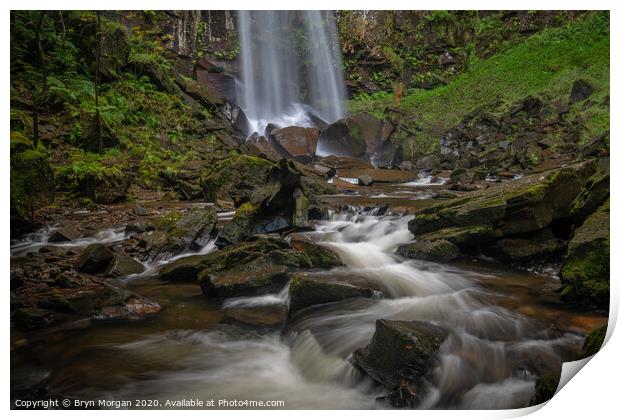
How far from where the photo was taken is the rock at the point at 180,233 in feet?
13.1

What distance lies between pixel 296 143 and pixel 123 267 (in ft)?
22.6

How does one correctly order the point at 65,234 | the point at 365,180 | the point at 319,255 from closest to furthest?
the point at 65,234 < the point at 319,255 < the point at 365,180

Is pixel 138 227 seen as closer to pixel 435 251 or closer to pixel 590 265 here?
pixel 435 251

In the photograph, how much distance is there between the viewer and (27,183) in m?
2.52

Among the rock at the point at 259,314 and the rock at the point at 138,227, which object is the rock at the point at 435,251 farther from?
the rock at the point at 138,227

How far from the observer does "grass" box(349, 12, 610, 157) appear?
2607 millimetres

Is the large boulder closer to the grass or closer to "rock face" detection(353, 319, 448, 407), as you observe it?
the grass

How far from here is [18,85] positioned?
238cm

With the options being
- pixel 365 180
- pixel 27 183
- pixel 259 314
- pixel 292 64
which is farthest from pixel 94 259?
pixel 365 180

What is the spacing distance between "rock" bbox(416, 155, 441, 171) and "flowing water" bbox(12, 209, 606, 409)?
6.47 m

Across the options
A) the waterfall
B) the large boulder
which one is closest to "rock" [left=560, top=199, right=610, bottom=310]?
the waterfall
